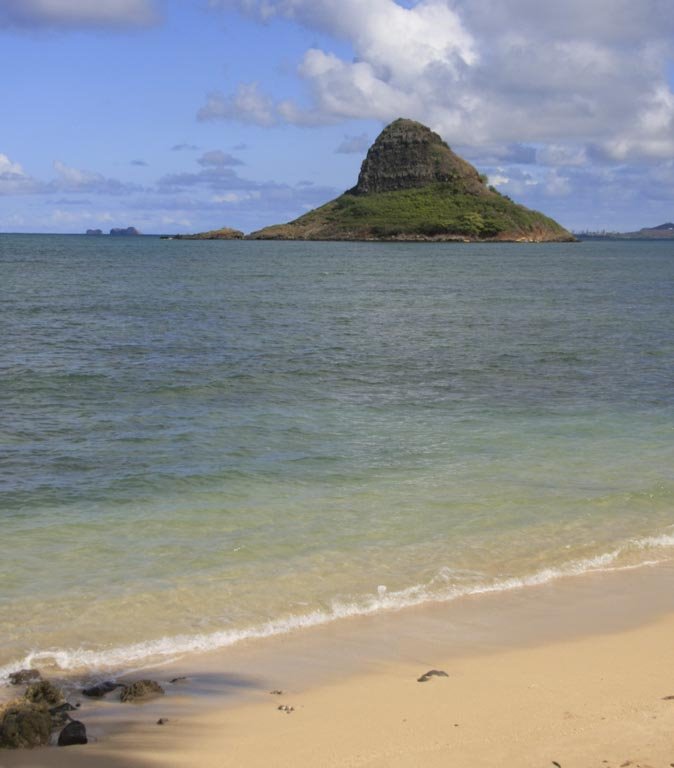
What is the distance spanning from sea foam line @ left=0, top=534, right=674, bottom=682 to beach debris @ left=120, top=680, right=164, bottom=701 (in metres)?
0.62

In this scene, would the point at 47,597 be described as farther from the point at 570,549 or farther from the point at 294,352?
the point at 294,352

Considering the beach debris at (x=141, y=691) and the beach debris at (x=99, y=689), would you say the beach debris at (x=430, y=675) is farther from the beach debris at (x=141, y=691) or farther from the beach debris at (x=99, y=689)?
the beach debris at (x=99, y=689)

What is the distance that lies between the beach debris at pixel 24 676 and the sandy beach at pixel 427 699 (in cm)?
70

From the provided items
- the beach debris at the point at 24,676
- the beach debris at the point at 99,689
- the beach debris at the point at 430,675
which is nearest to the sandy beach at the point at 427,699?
the beach debris at the point at 430,675

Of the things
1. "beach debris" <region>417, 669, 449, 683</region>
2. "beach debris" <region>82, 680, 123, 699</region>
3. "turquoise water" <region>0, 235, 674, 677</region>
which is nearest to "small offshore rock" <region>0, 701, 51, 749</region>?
"beach debris" <region>82, 680, 123, 699</region>

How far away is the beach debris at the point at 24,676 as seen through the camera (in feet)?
25.7

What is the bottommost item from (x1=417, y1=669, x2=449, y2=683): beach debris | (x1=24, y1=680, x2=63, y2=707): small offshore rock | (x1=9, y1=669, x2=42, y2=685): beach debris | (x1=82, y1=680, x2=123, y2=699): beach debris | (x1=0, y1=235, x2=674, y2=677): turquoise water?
(x1=82, y1=680, x2=123, y2=699): beach debris

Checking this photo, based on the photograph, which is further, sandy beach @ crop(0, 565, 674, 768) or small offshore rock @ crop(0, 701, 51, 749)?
small offshore rock @ crop(0, 701, 51, 749)

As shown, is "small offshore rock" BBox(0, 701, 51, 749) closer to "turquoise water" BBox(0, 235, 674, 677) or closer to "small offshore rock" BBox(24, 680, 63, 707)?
"small offshore rock" BBox(24, 680, 63, 707)

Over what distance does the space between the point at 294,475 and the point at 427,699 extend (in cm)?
744

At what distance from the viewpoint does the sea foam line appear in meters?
8.34

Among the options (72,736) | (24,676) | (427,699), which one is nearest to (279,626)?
(427,699)

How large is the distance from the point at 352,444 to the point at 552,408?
6.00m

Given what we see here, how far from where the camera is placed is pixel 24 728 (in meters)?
6.75
